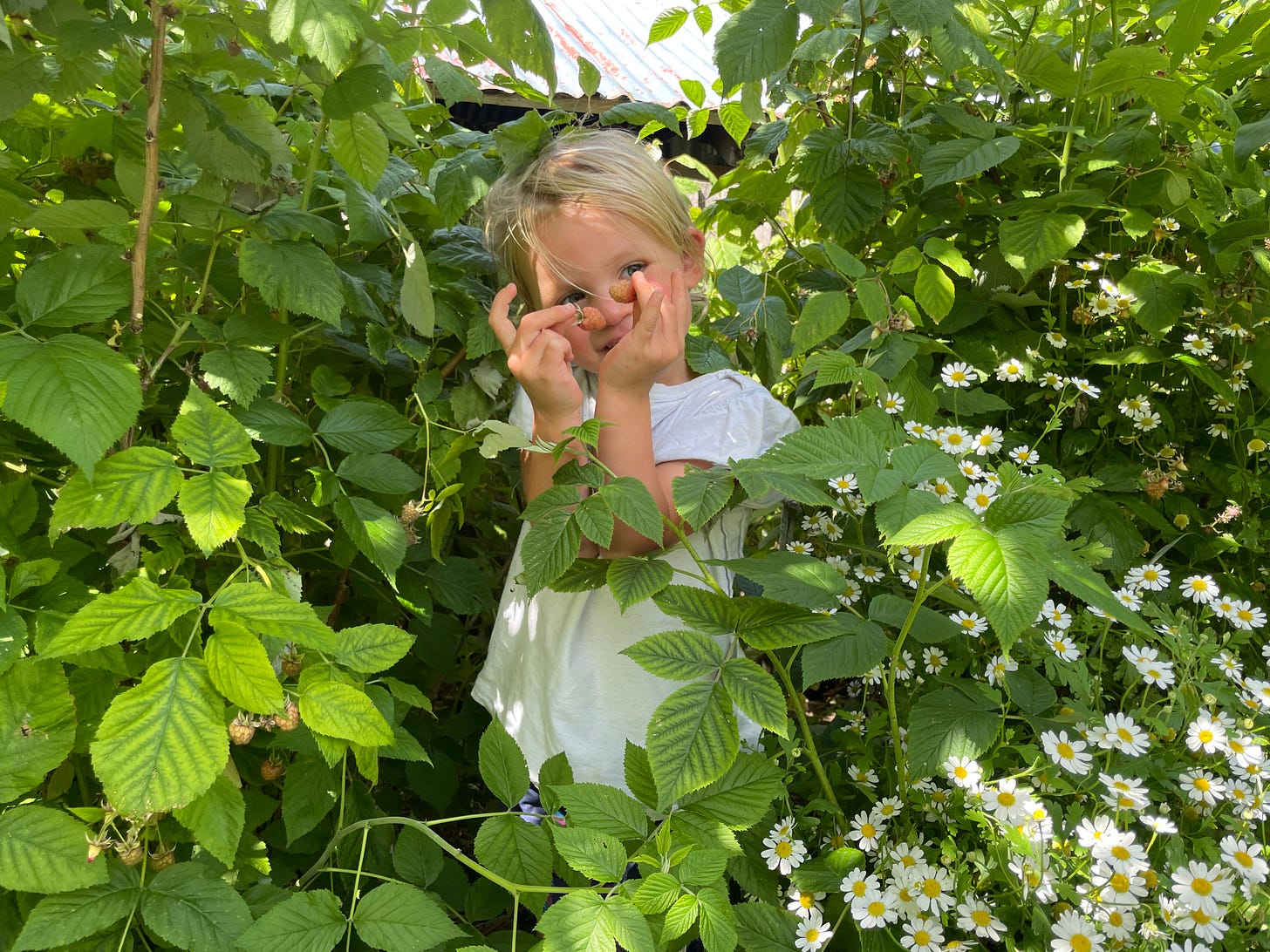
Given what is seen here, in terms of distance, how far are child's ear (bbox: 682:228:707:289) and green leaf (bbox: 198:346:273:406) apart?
0.68 metres

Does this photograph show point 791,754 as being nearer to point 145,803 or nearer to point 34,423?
point 145,803

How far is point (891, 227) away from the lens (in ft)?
5.71

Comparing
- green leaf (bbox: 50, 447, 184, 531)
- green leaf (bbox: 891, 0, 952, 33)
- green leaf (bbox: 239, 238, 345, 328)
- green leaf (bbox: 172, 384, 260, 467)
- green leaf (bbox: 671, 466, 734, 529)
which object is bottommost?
green leaf (bbox: 671, 466, 734, 529)

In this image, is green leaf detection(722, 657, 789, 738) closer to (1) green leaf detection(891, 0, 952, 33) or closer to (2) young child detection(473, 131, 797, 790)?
(2) young child detection(473, 131, 797, 790)

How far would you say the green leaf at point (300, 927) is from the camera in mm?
839

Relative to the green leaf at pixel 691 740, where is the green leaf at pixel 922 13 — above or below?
above

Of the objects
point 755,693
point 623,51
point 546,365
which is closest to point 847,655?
point 755,693

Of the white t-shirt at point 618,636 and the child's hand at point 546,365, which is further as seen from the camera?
the white t-shirt at point 618,636

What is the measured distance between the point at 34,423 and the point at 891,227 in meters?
1.41

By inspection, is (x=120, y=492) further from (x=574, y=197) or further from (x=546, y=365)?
(x=574, y=197)

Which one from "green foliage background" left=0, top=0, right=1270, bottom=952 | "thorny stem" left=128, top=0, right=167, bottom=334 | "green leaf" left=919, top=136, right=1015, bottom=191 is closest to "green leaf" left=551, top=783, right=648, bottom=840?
"green foliage background" left=0, top=0, right=1270, bottom=952

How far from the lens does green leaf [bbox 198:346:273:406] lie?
1.10m

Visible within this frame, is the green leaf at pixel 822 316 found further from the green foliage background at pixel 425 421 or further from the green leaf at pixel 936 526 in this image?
the green leaf at pixel 936 526

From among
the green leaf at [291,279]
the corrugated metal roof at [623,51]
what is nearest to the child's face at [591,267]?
the green leaf at [291,279]
